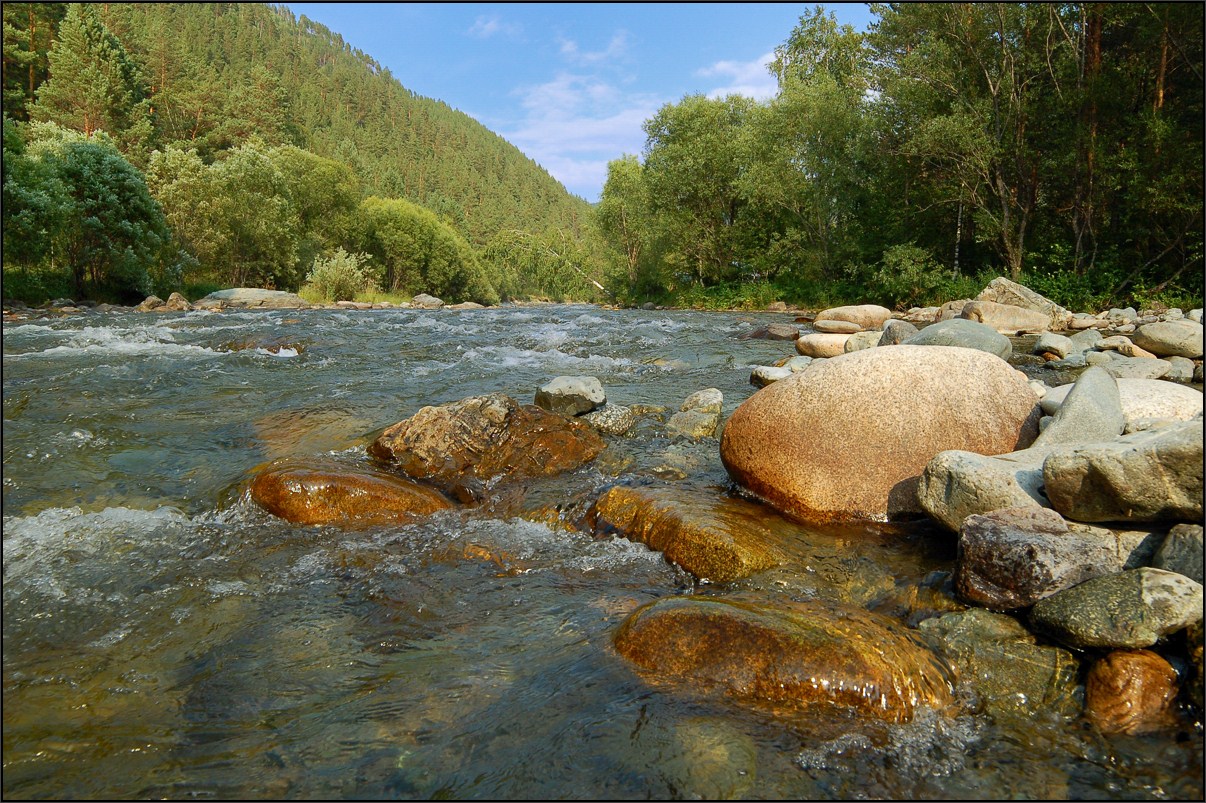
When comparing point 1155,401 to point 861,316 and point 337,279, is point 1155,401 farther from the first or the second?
point 337,279

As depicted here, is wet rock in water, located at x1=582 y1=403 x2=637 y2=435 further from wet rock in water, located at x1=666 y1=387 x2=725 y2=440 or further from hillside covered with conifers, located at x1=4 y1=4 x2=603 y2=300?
hillside covered with conifers, located at x1=4 y1=4 x2=603 y2=300

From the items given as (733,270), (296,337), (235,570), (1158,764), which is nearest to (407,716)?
Result: (235,570)

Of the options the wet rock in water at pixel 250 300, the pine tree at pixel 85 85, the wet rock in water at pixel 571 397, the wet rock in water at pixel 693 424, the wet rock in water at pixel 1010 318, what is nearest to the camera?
the wet rock in water at pixel 693 424

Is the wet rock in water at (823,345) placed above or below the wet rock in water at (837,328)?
below

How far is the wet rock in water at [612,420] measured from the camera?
7625 mm

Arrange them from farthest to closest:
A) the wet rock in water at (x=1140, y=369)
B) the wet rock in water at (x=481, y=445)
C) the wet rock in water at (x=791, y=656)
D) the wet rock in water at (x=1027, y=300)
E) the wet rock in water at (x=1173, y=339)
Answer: the wet rock in water at (x=1027, y=300) → the wet rock in water at (x=1173, y=339) → the wet rock in water at (x=1140, y=369) → the wet rock in water at (x=481, y=445) → the wet rock in water at (x=791, y=656)

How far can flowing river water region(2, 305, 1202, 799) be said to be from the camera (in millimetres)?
2586

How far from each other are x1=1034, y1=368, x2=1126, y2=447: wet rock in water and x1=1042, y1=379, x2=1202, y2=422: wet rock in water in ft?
0.65

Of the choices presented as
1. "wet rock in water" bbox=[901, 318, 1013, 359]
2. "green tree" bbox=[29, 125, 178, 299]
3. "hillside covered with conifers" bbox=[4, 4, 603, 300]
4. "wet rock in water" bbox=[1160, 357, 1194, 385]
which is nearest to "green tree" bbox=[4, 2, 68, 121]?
"hillside covered with conifers" bbox=[4, 4, 603, 300]

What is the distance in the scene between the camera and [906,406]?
529 centimetres

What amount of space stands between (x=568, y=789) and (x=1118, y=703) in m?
2.44

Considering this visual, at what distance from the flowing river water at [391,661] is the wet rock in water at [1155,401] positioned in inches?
79.8

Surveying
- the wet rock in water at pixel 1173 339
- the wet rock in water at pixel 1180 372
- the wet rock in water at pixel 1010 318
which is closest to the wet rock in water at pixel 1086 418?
the wet rock in water at pixel 1180 372

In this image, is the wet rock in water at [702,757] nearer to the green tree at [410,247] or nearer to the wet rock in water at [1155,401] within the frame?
the wet rock in water at [1155,401]
